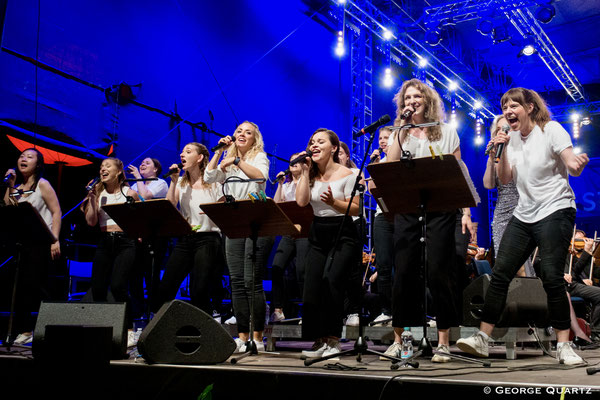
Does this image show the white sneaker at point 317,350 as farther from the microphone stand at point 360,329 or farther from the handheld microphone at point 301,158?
the handheld microphone at point 301,158

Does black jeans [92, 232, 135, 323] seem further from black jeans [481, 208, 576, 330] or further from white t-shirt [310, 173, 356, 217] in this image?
black jeans [481, 208, 576, 330]

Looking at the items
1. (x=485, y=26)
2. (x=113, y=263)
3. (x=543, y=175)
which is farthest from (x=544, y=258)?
(x=485, y=26)

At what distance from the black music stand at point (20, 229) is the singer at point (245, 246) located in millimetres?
1581

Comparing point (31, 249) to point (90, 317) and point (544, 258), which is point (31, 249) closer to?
point (90, 317)

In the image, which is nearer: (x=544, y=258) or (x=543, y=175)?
(x=544, y=258)

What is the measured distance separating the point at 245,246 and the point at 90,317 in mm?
1361

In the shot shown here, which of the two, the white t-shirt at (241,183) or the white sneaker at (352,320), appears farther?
the white sneaker at (352,320)

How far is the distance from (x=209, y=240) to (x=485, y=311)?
239 cm

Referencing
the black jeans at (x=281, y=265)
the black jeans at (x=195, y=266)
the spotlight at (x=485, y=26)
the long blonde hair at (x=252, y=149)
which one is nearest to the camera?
the black jeans at (x=195, y=266)

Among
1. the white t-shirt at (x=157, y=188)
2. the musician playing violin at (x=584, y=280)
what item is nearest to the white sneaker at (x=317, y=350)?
the white t-shirt at (x=157, y=188)

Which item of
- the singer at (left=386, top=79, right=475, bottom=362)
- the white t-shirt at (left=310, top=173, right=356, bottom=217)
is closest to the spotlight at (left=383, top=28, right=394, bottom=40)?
the singer at (left=386, top=79, right=475, bottom=362)

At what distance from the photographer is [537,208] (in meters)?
3.65

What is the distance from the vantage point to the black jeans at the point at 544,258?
353 cm

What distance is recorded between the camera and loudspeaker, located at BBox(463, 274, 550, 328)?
13.4 feet
